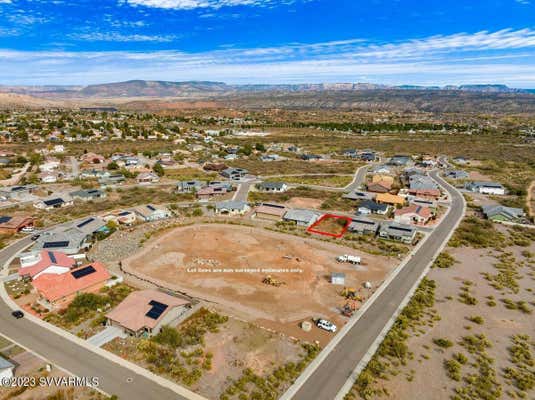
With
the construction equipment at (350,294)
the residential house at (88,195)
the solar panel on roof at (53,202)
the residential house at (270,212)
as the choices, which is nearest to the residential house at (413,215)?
the residential house at (270,212)

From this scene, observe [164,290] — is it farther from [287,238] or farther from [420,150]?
[420,150]

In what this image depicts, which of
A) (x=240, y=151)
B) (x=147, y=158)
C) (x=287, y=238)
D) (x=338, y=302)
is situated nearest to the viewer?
(x=338, y=302)

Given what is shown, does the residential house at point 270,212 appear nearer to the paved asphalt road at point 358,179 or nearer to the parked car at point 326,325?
the paved asphalt road at point 358,179

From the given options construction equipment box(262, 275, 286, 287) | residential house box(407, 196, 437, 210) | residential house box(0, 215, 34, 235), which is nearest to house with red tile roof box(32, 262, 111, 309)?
construction equipment box(262, 275, 286, 287)

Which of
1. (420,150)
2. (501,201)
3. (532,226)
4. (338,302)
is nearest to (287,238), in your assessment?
(338,302)

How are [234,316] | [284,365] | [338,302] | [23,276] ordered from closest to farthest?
[284,365], [234,316], [338,302], [23,276]

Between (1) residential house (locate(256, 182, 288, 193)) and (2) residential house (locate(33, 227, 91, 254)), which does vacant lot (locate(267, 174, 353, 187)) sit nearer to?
(1) residential house (locate(256, 182, 288, 193))

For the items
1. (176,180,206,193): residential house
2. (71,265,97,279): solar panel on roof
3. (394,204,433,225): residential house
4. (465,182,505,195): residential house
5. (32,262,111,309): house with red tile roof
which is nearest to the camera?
(32,262,111,309): house with red tile roof
